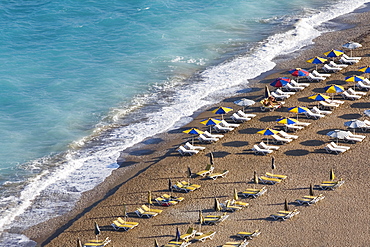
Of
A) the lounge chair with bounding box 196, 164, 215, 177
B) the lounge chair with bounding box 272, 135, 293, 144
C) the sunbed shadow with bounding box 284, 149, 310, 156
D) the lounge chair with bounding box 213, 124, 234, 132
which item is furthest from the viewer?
the lounge chair with bounding box 213, 124, 234, 132

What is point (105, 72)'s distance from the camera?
52469 mm

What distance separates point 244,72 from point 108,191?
67.9 ft

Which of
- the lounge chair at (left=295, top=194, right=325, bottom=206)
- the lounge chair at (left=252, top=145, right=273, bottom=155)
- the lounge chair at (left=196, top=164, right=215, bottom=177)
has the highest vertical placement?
the lounge chair at (left=252, top=145, right=273, bottom=155)

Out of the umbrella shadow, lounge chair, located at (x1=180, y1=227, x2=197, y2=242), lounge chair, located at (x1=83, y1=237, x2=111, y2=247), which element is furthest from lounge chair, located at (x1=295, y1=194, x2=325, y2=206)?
the umbrella shadow

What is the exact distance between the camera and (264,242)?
90.3ft

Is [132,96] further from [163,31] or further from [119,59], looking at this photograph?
[163,31]

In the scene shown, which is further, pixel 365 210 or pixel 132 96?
pixel 132 96

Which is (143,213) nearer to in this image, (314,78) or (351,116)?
(351,116)

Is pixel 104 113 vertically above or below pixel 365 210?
above

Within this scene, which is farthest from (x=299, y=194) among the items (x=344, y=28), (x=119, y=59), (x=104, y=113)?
(x=344, y=28)

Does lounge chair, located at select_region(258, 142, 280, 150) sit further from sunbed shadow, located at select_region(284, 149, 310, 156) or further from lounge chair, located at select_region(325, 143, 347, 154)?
lounge chair, located at select_region(325, 143, 347, 154)

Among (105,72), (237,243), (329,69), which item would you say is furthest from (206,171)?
(105,72)

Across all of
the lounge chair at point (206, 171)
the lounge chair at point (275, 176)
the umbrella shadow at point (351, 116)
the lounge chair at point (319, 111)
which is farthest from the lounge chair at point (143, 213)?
the umbrella shadow at point (351, 116)

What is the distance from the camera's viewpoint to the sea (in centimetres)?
3700
